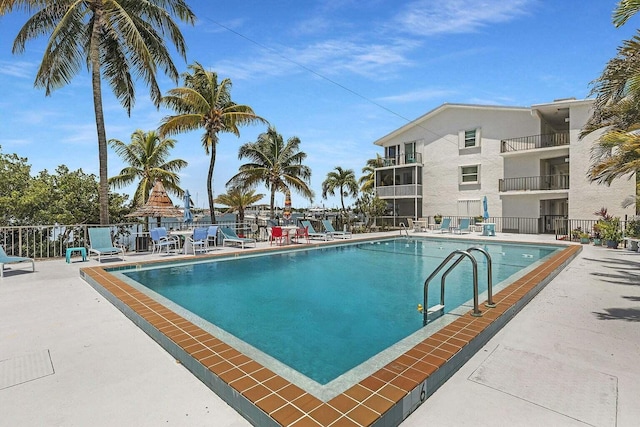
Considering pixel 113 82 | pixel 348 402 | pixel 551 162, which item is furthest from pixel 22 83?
pixel 551 162

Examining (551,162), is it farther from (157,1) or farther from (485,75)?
(157,1)

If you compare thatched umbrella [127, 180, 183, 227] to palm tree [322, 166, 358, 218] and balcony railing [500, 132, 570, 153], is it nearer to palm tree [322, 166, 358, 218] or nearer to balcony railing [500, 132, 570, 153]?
balcony railing [500, 132, 570, 153]

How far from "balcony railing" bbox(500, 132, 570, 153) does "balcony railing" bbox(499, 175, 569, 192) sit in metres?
1.99

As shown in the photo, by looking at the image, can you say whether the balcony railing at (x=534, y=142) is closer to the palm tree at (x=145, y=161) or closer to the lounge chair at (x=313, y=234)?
the lounge chair at (x=313, y=234)

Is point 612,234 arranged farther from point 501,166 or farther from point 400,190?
point 400,190

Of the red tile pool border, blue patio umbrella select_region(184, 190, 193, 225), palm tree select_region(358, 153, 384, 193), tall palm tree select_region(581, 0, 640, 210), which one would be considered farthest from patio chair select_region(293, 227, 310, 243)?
palm tree select_region(358, 153, 384, 193)

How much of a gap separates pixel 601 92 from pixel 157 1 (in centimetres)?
1550

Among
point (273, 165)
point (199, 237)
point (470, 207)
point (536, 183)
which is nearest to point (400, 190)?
point (470, 207)

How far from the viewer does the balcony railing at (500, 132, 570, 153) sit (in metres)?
20.9

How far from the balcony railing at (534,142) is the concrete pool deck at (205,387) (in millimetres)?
19277

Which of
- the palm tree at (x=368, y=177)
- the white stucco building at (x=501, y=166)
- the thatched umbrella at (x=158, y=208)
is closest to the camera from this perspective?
the thatched umbrella at (x=158, y=208)

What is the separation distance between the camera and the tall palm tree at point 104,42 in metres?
12.2

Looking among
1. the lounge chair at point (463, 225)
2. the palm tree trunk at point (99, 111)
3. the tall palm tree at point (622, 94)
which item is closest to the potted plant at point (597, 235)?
the lounge chair at point (463, 225)

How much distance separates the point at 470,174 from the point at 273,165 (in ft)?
48.2
